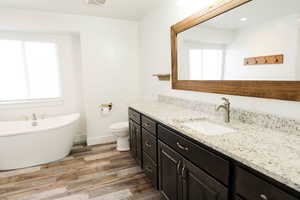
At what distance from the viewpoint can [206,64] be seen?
1.91m

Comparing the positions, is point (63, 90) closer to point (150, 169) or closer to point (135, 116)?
point (135, 116)

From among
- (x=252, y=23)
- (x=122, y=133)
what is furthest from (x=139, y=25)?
(x=252, y=23)

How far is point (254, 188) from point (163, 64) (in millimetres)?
2236

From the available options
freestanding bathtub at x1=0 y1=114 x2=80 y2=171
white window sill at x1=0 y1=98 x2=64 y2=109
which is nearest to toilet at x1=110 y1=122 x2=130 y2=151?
freestanding bathtub at x1=0 y1=114 x2=80 y2=171

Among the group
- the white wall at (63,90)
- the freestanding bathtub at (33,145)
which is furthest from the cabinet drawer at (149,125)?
the white wall at (63,90)

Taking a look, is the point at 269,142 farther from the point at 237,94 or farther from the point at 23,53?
the point at 23,53

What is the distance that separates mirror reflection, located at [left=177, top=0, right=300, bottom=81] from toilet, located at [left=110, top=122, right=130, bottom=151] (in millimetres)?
1567

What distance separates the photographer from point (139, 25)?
3518 mm

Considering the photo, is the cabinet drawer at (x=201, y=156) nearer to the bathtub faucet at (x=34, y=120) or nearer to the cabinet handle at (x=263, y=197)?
the cabinet handle at (x=263, y=197)

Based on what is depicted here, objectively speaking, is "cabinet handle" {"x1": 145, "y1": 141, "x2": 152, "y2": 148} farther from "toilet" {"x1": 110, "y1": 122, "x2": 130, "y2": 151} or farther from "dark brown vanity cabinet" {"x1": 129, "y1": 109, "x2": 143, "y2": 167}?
"toilet" {"x1": 110, "y1": 122, "x2": 130, "y2": 151}

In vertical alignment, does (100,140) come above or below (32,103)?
below

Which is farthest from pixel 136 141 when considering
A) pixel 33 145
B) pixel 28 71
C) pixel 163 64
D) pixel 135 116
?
pixel 28 71

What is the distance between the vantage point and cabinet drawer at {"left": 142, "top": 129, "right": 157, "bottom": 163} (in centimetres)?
188

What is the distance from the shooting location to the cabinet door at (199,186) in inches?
39.8
